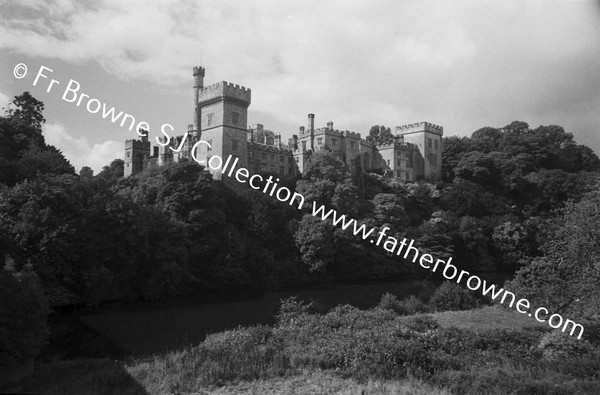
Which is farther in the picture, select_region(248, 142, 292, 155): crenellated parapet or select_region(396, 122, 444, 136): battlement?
select_region(396, 122, 444, 136): battlement

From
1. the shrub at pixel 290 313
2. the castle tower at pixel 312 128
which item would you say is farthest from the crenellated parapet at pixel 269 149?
the shrub at pixel 290 313

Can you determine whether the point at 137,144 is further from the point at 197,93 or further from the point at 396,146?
the point at 396,146

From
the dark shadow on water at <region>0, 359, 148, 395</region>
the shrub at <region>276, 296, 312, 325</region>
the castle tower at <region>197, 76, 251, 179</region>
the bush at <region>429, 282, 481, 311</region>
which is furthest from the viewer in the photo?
the castle tower at <region>197, 76, 251, 179</region>

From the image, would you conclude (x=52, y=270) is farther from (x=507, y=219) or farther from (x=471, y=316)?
(x=507, y=219)

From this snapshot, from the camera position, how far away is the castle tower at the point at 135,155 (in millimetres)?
45219

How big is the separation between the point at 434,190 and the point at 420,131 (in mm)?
9473

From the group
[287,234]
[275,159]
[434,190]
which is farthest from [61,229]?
[434,190]

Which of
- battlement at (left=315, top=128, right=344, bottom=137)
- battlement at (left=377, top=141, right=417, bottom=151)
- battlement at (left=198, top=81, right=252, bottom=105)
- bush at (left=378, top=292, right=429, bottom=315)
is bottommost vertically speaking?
bush at (left=378, top=292, right=429, bottom=315)

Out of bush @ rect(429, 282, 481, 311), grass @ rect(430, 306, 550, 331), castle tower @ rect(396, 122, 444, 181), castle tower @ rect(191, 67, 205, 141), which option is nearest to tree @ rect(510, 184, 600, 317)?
grass @ rect(430, 306, 550, 331)

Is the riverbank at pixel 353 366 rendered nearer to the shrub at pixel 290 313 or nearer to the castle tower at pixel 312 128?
the shrub at pixel 290 313

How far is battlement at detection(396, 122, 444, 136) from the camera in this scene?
58500 mm

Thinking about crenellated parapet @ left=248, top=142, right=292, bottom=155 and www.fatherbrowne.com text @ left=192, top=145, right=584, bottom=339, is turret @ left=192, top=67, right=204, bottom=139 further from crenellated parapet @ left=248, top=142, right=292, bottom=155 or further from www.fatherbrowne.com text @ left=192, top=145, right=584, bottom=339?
crenellated parapet @ left=248, top=142, right=292, bottom=155

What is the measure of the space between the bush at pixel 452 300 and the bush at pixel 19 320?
589 inches

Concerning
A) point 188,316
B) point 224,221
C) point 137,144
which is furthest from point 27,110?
point 188,316
